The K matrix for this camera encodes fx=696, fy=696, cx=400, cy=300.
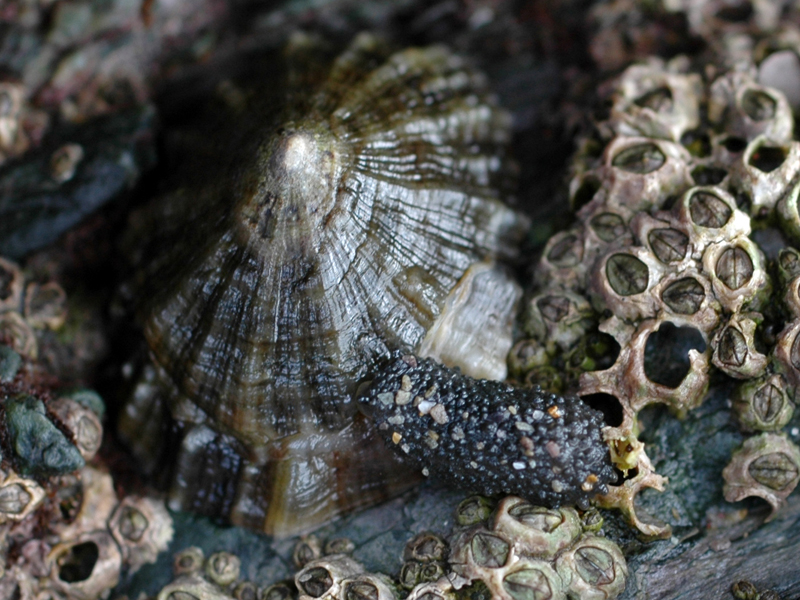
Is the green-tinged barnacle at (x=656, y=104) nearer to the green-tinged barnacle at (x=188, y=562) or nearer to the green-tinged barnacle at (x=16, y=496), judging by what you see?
the green-tinged barnacle at (x=188, y=562)

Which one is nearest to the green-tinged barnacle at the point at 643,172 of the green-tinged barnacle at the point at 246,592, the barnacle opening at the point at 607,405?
the barnacle opening at the point at 607,405

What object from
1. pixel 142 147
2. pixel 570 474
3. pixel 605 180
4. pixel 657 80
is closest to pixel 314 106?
pixel 142 147

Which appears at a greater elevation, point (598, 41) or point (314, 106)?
point (598, 41)

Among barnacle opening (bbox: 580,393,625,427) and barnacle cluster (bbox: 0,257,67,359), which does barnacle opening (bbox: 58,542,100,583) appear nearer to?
barnacle cluster (bbox: 0,257,67,359)

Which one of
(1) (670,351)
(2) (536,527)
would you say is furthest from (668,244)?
(2) (536,527)

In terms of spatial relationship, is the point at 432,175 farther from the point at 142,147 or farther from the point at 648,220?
the point at 142,147

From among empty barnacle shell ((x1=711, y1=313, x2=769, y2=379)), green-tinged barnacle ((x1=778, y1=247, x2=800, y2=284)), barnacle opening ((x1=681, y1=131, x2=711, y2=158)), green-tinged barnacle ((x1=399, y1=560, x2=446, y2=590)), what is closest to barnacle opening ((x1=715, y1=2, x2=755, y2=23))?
barnacle opening ((x1=681, y1=131, x2=711, y2=158))
